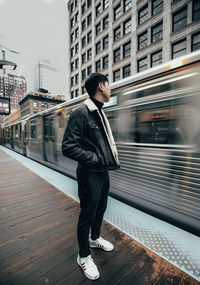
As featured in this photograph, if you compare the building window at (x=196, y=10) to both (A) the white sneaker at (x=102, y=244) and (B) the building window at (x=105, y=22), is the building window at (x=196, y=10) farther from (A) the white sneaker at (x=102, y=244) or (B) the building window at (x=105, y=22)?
(A) the white sneaker at (x=102, y=244)

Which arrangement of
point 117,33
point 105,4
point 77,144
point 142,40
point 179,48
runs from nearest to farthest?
point 77,144, point 179,48, point 142,40, point 117,33, point 105,4

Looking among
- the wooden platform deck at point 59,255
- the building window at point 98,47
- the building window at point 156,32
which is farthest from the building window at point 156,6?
the wooden platform deck at point 59,255

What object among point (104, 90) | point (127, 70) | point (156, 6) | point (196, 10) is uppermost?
point (156, 6)

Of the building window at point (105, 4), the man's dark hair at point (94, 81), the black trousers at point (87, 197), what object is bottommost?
the black trousers at point (87, 197)

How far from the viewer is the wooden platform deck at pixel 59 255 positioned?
1.42 meters

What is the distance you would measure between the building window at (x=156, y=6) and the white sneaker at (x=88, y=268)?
65.2 ft

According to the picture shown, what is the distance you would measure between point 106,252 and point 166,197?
4.03ft

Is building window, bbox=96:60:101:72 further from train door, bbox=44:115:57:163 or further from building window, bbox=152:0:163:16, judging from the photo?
train door, bbox=44:115:57:163

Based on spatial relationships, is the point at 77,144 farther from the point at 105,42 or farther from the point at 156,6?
the point at 105,42

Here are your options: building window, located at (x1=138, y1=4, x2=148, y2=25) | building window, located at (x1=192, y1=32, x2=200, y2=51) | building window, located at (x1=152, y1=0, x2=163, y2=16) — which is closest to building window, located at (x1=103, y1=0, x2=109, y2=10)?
building window, located at (x1=138, y1=4, x2=148, y2=25)

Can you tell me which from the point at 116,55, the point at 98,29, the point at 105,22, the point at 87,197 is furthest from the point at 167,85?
the point at 98,29

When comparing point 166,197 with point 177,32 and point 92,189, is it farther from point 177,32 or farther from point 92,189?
point 177,32

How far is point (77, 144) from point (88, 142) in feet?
0.42

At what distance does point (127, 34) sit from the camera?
1669cm
